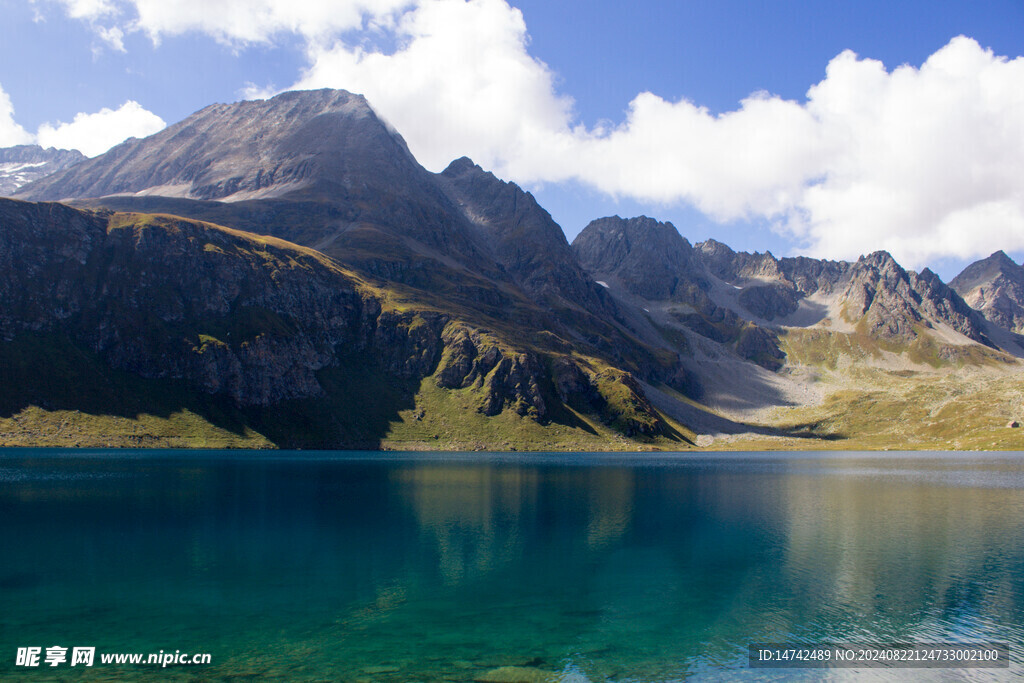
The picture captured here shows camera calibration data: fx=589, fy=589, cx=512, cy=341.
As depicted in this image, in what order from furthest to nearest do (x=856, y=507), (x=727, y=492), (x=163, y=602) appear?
(x=727, y=492) < (x=856, y=507) < (x=163, y=602)

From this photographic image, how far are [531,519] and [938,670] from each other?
1895 inches

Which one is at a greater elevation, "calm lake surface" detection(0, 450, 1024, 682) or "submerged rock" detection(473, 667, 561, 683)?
"submerged rock" detection(473, 667, 561, 683)

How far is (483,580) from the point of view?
1864 inches

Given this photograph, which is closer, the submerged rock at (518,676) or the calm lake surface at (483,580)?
the submerged rock at (518,676)

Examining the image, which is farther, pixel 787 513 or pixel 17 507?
pixel 787 513

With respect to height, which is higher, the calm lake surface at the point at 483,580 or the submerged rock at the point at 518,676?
the submerged rock at the point at 518,676

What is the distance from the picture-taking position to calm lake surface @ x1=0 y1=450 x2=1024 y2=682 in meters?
32.5

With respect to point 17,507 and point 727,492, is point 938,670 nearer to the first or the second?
point 727,492

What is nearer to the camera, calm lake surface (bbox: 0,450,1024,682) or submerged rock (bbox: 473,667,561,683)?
submerged rock (bbox: 473,667,561,683)

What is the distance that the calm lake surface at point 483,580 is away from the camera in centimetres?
3250

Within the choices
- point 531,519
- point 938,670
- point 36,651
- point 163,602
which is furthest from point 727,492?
point 36,651

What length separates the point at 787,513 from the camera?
83688mm

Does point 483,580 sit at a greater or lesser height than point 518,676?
lesser

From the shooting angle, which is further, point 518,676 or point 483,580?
point 483,580
